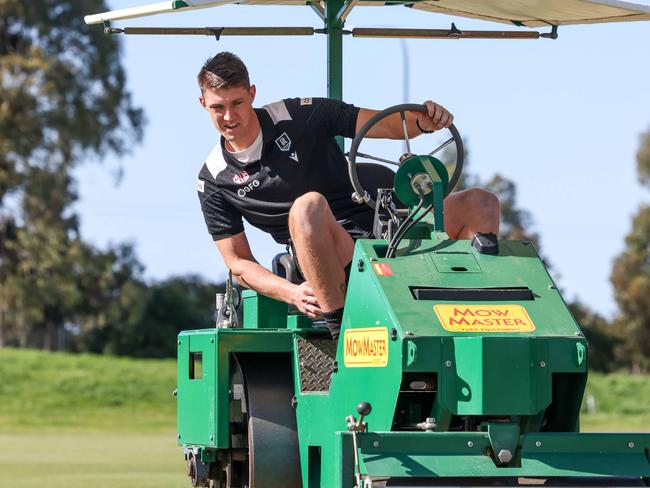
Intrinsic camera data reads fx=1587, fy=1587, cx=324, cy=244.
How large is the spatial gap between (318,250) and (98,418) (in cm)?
2117

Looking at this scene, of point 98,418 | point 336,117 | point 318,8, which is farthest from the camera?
point 98,418

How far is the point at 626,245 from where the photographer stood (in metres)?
67.8

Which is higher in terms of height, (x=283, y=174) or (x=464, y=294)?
(x=283, y=174)

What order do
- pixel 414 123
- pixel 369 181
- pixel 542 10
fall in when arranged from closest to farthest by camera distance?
1. pixel 414 123
2. pixel 369 181
3. pixel 542 10

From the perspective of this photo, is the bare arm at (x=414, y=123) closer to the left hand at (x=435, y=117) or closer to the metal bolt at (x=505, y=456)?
the left hand at (x=435, y=117)

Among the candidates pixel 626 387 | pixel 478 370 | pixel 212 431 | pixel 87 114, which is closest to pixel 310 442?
pixel 212 431

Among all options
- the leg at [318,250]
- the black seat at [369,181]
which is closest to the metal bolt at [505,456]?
the leg at [318,250]

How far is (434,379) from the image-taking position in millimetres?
5973

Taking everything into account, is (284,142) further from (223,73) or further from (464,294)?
(464,294)

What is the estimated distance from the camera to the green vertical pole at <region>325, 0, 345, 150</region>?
891 centimetres

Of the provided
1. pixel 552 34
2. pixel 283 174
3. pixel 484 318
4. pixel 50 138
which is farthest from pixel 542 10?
pixel 50 138

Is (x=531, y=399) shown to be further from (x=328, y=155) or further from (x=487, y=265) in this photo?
(x=328, y=155)

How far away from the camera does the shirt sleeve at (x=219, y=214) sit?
305 inches

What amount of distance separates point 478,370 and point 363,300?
2.15 feet
